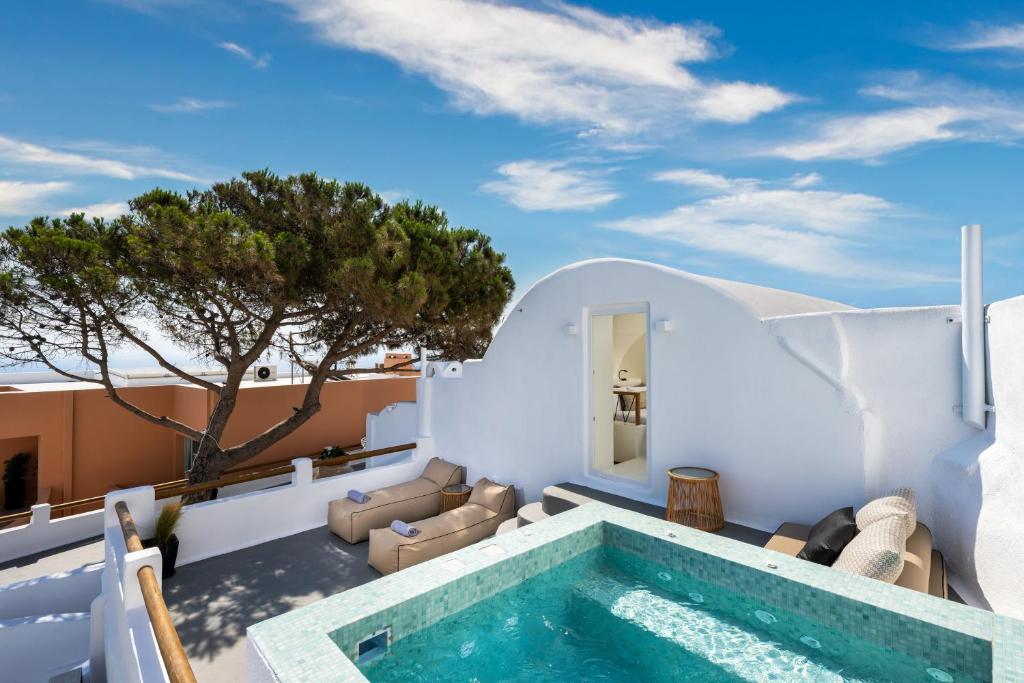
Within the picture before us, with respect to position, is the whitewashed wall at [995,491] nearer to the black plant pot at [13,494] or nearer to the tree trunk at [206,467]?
the tree trunk at [206,467]

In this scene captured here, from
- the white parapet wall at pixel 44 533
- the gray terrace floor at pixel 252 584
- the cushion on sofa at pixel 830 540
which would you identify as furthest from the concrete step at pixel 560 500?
the white parapet wall at pixel 44 533

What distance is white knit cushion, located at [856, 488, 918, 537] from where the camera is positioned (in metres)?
3.96

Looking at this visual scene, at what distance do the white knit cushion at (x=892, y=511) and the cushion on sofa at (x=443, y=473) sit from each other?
6396 mm

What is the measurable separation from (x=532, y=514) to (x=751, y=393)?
10.5 ft

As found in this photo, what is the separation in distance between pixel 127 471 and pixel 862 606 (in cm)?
1680

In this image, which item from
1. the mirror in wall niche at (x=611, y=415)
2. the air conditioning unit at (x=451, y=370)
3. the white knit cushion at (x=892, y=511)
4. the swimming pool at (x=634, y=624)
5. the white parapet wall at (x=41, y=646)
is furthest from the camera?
the air conditioning unit at (x=451, y=370)

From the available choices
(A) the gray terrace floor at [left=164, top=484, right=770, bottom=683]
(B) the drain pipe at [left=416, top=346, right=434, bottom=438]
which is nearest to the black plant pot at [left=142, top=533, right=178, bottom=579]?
(A) the gray terrace floor at [left=164, top=484, right=770, bottom=683]

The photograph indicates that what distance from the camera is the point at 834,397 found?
5199mm

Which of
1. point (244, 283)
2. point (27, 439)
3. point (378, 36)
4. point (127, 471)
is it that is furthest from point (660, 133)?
point (27, 439)

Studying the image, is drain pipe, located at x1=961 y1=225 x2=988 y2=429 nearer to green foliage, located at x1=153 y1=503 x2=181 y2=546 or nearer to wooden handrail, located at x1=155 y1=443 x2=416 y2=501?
wooden handrail, located at x1=155 y1=443 x2=416 y2=501

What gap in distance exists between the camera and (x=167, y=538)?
6520 mm

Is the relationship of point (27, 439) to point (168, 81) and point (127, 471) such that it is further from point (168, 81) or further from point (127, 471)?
point (168, 81)

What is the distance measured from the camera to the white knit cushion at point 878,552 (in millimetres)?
3545

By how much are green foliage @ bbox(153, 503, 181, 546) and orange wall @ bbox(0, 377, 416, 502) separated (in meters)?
8.28
